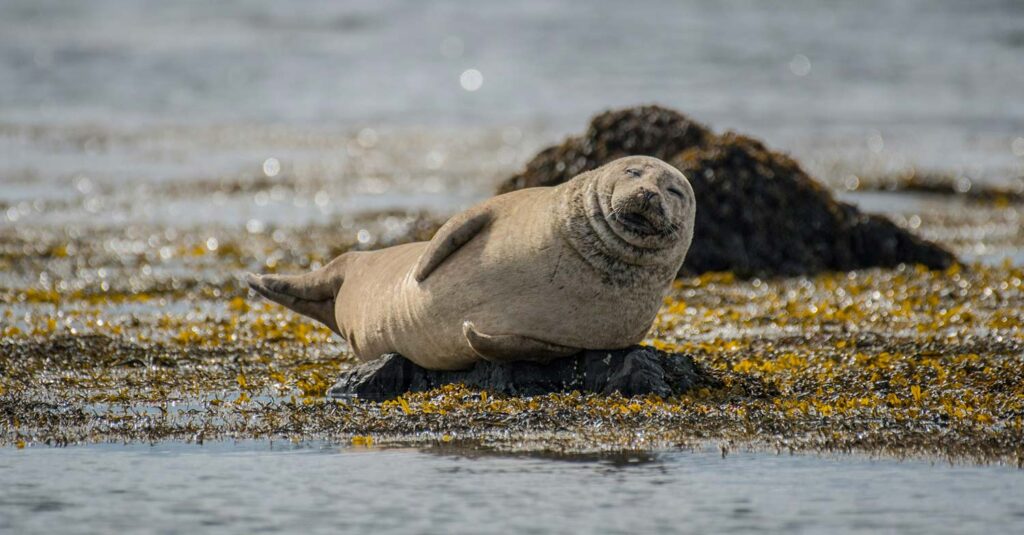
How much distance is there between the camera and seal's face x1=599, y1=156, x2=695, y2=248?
699 centimetres

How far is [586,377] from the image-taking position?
734 cm

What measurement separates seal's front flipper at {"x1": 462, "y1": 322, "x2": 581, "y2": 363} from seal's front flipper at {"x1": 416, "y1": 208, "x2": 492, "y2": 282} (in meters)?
0.48

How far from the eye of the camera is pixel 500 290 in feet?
24.0

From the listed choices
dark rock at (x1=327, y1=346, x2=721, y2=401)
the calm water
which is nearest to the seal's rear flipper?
dark rock at (x1=327, y1=346, x2=721, y2=401)

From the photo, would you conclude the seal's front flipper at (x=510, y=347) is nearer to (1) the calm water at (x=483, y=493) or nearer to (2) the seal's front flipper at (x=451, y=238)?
(2) the seal's front flipper at (x=451, y=238)

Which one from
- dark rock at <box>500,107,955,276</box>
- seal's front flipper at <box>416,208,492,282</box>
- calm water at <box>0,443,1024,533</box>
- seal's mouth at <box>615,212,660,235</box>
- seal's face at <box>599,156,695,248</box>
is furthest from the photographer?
dark rock at <box>500,107,955,276</box>

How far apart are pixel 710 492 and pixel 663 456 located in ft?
2.07

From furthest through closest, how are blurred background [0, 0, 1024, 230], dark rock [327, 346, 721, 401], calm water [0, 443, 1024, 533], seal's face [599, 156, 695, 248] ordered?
blurred background [0, 0, 1024, 230]
dark rock [327, 346, 721, 401]
seal's face [599, 156, 695, 248]
calm water [0, 443, 1024, 533]

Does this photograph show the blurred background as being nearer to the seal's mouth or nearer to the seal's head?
the seal's head

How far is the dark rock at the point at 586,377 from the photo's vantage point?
23.7 feet

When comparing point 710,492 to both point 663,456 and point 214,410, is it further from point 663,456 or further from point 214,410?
point 214,410

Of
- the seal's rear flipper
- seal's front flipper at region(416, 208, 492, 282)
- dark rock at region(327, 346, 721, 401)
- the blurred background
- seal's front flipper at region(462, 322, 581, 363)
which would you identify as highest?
the blurred background

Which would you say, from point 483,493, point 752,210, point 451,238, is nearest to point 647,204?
point 451,238

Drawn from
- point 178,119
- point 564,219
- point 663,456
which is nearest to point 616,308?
point 564,219
